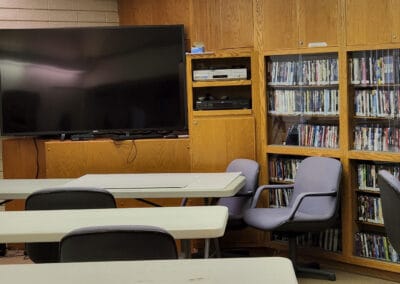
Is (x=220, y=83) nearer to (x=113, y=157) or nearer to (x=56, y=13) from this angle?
(x=113, y=157)

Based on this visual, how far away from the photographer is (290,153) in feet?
16.6

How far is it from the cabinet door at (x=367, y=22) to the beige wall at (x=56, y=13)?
93.9 inches

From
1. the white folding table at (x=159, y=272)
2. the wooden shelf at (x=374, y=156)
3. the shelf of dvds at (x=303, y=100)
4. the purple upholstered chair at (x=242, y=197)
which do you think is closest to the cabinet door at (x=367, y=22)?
the shelf of dvds at (x=303, y=100)

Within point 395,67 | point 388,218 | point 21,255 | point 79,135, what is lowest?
point 21,255

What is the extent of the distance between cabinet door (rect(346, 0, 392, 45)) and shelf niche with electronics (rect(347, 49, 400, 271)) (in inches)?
4.6


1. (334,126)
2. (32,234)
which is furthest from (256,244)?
(32,234)

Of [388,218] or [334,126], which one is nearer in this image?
[388,218]

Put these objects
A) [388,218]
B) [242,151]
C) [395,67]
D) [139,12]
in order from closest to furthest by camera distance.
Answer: [388,218]
[395,67]
[242,151]
[139,12]

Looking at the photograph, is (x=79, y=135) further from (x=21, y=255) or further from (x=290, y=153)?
(x=290, y=153)

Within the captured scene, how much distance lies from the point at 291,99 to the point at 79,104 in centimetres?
181

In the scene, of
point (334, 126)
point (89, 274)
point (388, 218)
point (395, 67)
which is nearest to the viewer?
point (89, 274)

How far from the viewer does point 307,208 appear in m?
4.74

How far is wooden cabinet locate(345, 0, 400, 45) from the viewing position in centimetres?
432

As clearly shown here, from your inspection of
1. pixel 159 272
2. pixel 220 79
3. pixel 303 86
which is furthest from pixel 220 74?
pixel 159 272
